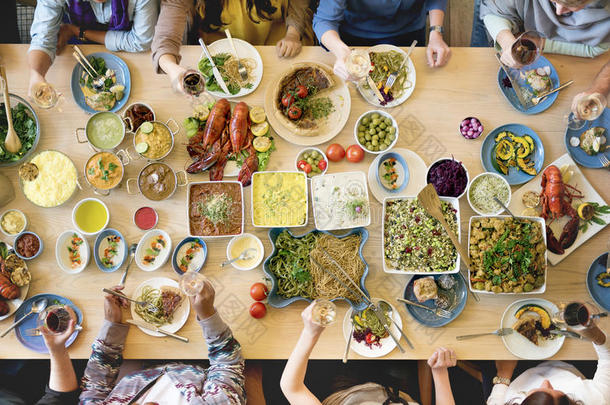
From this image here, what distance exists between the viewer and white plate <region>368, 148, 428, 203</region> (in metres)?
2.41

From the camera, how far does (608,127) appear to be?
2439 mm

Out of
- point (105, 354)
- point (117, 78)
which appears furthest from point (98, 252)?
point (117, 78)

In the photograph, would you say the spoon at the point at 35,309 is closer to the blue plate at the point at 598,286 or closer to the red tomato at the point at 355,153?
the red tomato at the point at 355,153

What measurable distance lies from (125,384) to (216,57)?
79.3 inches

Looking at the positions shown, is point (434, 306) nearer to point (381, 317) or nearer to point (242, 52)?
point (381, 317)

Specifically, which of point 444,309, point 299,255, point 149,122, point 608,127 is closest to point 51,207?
point 149,122

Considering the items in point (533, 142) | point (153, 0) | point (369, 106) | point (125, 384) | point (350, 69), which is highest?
point (153, 0)

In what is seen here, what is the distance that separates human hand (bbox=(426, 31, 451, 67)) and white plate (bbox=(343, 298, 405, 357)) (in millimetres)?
1499

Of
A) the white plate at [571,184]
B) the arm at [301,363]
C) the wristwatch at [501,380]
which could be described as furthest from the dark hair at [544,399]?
the arm at [301,363]

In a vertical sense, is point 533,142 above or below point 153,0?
below

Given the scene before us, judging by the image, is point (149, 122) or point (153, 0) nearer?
Result: point (149, 122)

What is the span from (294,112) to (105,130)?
115cm

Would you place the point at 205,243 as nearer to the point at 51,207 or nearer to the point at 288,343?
the point at 288,343

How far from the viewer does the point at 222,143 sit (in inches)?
94.7
